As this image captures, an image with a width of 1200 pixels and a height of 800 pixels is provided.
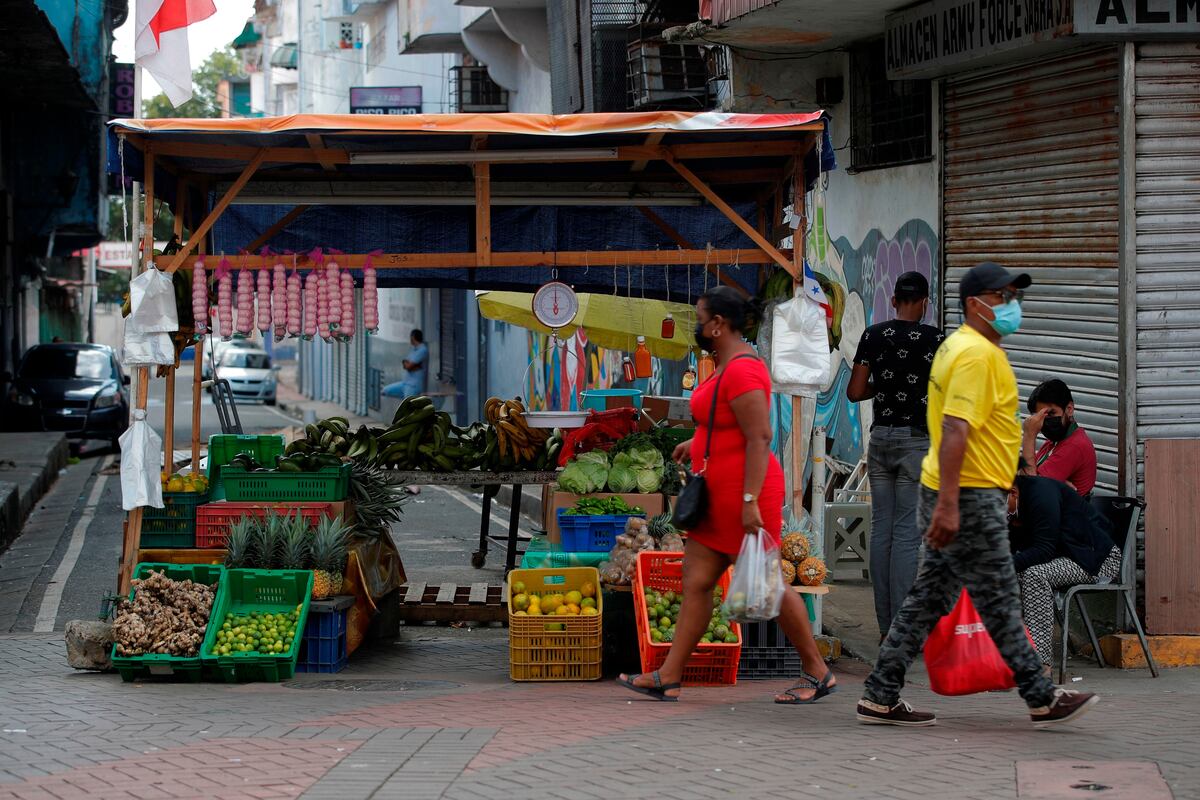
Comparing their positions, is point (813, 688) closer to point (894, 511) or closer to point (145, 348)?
point (894, 511)

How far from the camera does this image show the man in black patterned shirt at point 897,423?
25.6ft

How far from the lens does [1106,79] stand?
27.5 ft

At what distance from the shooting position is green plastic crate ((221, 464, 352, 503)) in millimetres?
8680

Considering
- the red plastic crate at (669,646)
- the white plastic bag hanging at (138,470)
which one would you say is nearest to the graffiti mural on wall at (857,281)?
the red plastic crate at (669,646)

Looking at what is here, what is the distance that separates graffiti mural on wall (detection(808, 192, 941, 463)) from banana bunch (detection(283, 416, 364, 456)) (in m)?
3.65

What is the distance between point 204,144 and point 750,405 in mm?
3698

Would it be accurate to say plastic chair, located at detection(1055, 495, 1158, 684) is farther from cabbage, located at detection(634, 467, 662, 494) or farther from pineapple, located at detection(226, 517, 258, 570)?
pineapple, located at detection(226, 517, 258, 570)

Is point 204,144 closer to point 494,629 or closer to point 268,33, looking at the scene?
point 494,629

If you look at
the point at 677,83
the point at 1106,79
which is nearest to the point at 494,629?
the point at 1106,79

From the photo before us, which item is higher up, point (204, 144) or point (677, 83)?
point (677, 83)

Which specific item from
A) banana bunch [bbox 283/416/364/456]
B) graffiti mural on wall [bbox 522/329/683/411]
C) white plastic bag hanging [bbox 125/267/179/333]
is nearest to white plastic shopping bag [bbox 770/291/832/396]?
banana bunch [bbox 283/416/364/456]

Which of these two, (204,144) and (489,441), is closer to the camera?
(204,144)

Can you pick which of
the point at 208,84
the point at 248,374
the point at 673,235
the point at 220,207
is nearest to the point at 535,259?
the point at 673,235

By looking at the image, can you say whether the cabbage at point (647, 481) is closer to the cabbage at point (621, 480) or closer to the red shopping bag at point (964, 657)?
the cabbage at point (621, 480)
